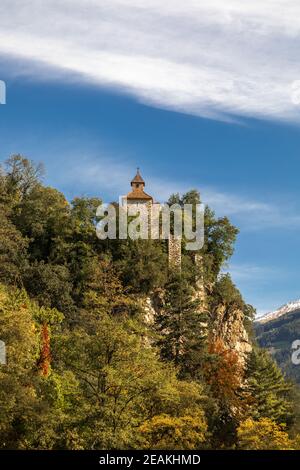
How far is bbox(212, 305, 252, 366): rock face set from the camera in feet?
203

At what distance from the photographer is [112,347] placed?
2811 cm

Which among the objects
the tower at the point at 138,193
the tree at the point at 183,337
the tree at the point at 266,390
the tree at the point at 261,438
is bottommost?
the tree at the point at 261,438

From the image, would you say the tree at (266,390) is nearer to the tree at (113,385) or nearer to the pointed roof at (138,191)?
the tree at (113,385)

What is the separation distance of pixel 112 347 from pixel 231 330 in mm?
37540

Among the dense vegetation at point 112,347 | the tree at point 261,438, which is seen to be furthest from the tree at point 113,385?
the tree at point 261,438

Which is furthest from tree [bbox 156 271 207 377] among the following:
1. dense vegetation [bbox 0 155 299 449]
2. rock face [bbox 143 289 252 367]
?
rock face [bbox 143 289 252 367]

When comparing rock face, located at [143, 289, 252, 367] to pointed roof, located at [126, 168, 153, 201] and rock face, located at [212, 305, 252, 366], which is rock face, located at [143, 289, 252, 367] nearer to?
rock face, located at [212, 305, 252, 366]

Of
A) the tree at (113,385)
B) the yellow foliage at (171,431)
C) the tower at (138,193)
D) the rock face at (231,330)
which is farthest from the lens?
the tower at (138,193)

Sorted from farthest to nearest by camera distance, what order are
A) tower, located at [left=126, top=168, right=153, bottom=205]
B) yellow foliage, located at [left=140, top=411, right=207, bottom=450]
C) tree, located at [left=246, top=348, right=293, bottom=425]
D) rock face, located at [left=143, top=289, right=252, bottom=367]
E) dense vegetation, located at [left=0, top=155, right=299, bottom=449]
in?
tower, located at [left=126, top=168, right=153, bottom=205]
rock face, located at [left=143, top=289, right=252, bottom=367]
tree, located at [left=246, top=348, right=293, bottom=425]
yellow foliage, located at [left=140, top=411, right=207, bottom=450]
dense vegetation, located at [left=0, top=155, right=299, bottom=449]

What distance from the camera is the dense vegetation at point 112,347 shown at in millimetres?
27266

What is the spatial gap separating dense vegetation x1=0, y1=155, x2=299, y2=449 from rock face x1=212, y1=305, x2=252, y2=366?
25.4 inches

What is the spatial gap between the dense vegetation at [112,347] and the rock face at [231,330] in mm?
646
